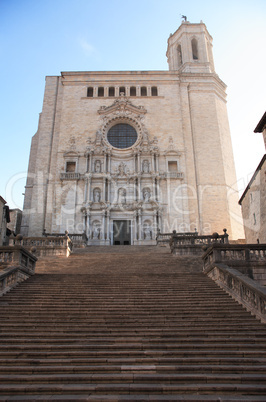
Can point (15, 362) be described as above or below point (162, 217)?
below

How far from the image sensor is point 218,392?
16.1 ft

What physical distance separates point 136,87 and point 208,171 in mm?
11143

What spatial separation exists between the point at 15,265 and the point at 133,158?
61.5 feet

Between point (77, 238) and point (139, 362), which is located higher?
point (77, 238)

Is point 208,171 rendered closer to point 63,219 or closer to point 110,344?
point 63,219

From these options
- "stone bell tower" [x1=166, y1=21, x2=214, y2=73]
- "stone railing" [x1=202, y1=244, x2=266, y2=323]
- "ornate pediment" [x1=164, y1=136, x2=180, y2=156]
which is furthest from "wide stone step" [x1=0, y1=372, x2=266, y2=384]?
"stone bell tower" [x1=166, y1=21, x2=214, y2=73]

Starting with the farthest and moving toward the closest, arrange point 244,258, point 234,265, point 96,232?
point 96,232, point 244,258, point 234,265

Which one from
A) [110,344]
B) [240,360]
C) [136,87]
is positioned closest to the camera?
[240,360]

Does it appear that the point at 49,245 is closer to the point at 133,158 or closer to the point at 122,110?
the point at 133,158

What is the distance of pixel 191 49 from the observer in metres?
33.6

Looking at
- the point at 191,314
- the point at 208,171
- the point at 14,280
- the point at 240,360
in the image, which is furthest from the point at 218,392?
the point at 208,171

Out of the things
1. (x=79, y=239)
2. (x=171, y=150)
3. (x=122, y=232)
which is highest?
(x=171, y=150)

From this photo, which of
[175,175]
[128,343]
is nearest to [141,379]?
[128,343]

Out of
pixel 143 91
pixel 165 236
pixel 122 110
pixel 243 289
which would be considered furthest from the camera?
pixel 143 91
